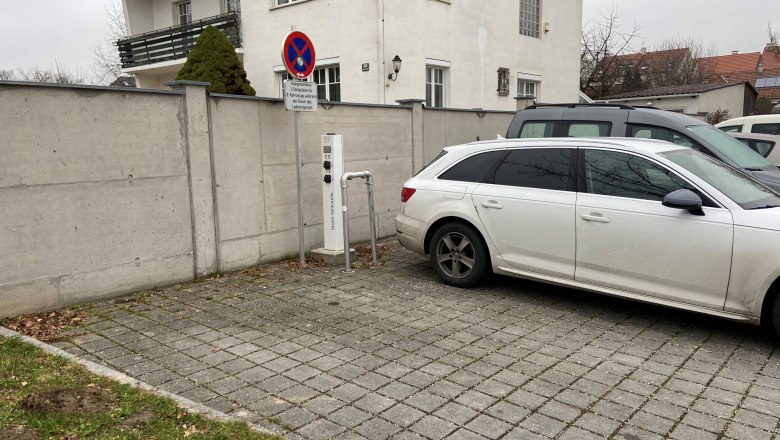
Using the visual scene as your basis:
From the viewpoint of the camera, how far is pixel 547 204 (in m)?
5.73

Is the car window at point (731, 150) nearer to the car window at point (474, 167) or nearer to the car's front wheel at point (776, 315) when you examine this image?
the car window at point (474, 167)

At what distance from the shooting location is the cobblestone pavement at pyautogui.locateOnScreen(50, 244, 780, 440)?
359cm

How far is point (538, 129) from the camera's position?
341 inches

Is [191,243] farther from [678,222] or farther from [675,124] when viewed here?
[675,124]

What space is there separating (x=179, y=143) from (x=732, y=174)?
5.64m

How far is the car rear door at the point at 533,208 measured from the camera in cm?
563

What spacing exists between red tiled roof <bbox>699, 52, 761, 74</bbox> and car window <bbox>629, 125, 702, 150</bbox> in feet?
175

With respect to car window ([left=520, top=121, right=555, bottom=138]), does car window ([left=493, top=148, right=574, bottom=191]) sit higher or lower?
lower

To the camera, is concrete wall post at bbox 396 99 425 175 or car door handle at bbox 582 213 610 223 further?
concrete wall post at bbox 396 99 425 175

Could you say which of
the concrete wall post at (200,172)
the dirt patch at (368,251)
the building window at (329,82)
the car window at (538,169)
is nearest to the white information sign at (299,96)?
the concrete wall post at (200,172)

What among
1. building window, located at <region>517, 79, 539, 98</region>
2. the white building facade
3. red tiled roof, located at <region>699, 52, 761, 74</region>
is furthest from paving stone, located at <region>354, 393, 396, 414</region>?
red tiled roof, located at <region>699, 52, 761, 74</region>

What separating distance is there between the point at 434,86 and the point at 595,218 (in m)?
10.9

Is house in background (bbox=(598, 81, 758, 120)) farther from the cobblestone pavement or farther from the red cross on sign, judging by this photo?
the cobblestone pavement

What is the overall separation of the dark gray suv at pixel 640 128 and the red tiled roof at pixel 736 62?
5288cm
